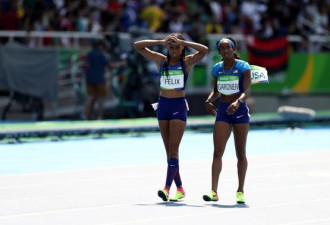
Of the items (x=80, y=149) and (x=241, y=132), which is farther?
(x=80, y=149)

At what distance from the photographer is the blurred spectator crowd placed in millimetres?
25250

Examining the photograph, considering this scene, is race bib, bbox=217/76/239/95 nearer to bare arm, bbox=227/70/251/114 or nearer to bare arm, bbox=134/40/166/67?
bare arm, bbox=227/70/251/114

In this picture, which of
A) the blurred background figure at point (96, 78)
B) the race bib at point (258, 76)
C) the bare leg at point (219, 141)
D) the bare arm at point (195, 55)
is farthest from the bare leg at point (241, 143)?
the blurred background figure at point (96, 78)

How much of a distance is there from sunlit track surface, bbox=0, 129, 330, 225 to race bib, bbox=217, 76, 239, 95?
1.31 meters

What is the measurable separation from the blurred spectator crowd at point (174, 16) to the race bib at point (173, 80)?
13.9 meters

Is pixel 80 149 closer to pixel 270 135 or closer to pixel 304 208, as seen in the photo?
pixel 270 135

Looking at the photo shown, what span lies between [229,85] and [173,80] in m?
0.70

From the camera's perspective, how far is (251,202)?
36.1ft

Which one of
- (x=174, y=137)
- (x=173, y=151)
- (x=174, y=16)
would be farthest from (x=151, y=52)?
(x=174, y=16)

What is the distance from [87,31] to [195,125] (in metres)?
4.65

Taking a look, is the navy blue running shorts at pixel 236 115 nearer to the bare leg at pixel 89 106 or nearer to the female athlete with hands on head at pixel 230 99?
the female athlete with hands on head at pixel 230 99

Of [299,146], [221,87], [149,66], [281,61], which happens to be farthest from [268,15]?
[221,87]

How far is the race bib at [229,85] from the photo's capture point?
1087 centimetres

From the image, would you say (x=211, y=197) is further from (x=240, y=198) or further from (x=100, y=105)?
(x=100, y=105)
